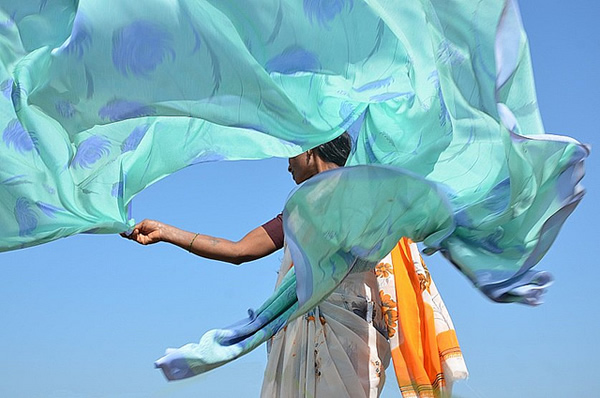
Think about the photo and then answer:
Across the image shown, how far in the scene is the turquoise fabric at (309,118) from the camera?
2.43 meters

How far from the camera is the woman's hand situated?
10.1ft

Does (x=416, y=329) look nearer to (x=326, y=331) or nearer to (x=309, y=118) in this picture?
(x=326, y=331)

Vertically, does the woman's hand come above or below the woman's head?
below

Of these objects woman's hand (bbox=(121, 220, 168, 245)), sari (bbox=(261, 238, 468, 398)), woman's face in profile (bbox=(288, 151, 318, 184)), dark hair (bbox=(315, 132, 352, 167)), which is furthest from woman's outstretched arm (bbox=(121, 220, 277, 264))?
dark hair (bbox=(315, 132, 352, 167))

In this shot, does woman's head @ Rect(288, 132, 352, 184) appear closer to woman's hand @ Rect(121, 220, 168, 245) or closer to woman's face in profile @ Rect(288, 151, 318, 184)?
woman's face in profile @ Rect(288, 151, 318, 184)

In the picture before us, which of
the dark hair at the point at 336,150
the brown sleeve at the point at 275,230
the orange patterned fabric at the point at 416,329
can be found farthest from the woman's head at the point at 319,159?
the orange patterned fabric at the point at 416,329

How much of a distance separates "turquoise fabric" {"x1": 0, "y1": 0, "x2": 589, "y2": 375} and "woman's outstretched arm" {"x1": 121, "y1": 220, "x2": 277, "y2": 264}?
12.8 inches

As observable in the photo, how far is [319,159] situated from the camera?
10.1 ft

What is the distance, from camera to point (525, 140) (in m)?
2.34

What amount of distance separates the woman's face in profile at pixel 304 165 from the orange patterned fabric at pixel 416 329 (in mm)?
401

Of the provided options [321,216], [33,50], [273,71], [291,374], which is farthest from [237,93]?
[291,374]

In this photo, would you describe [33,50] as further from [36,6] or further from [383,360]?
[383,360]

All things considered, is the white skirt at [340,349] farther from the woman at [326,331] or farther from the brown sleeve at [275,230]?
the brown sleeve at [275,230]

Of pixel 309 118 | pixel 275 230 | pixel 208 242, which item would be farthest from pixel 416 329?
pixel 309 118
